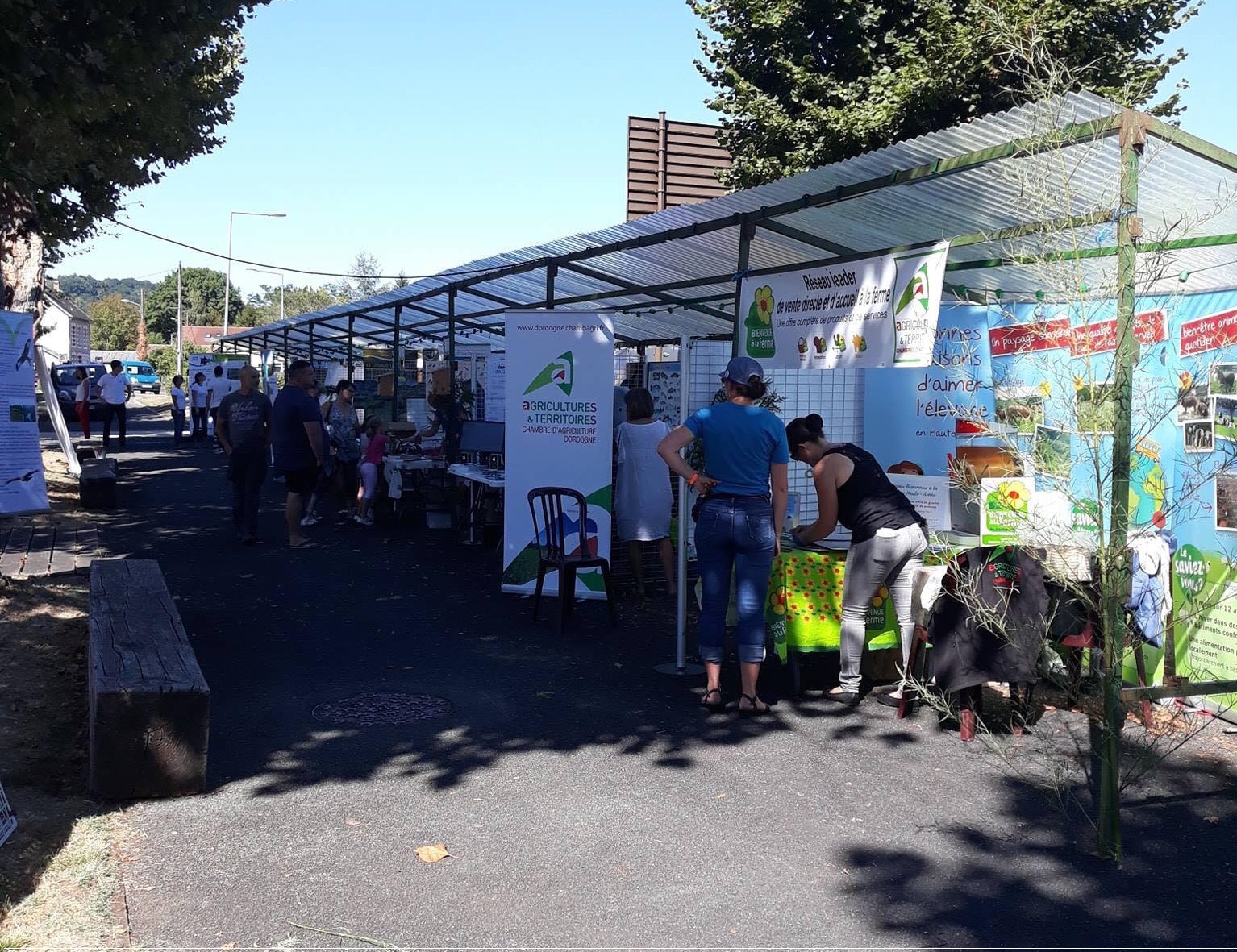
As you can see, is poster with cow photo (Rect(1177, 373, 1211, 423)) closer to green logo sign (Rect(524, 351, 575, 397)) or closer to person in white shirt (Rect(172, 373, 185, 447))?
green logo sign (Rect(524, 351, 575, 397))

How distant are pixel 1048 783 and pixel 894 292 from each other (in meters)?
2.57

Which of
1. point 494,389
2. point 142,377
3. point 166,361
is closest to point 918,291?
point 494,389

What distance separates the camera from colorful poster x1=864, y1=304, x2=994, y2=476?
7438mm

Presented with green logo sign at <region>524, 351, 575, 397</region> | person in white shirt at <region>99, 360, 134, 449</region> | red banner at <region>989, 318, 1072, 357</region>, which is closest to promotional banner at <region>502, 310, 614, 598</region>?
green logo sign at <region>524, 351, 575, 397</region>

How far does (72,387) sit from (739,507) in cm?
3835

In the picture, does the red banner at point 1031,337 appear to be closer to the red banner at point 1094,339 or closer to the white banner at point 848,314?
the red banner at point 1094,339

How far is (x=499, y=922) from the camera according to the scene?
369cm

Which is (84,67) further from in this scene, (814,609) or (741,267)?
(814,609)

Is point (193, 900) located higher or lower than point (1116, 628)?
lower

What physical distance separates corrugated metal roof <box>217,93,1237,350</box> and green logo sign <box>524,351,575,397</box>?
0.90m

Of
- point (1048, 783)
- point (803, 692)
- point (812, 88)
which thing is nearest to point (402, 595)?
point (803, 692)

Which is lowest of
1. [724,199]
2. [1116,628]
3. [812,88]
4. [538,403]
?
[1116,628]

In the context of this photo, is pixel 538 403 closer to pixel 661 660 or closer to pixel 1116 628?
pixel 661 660

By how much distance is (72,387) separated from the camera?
38.8 meters
